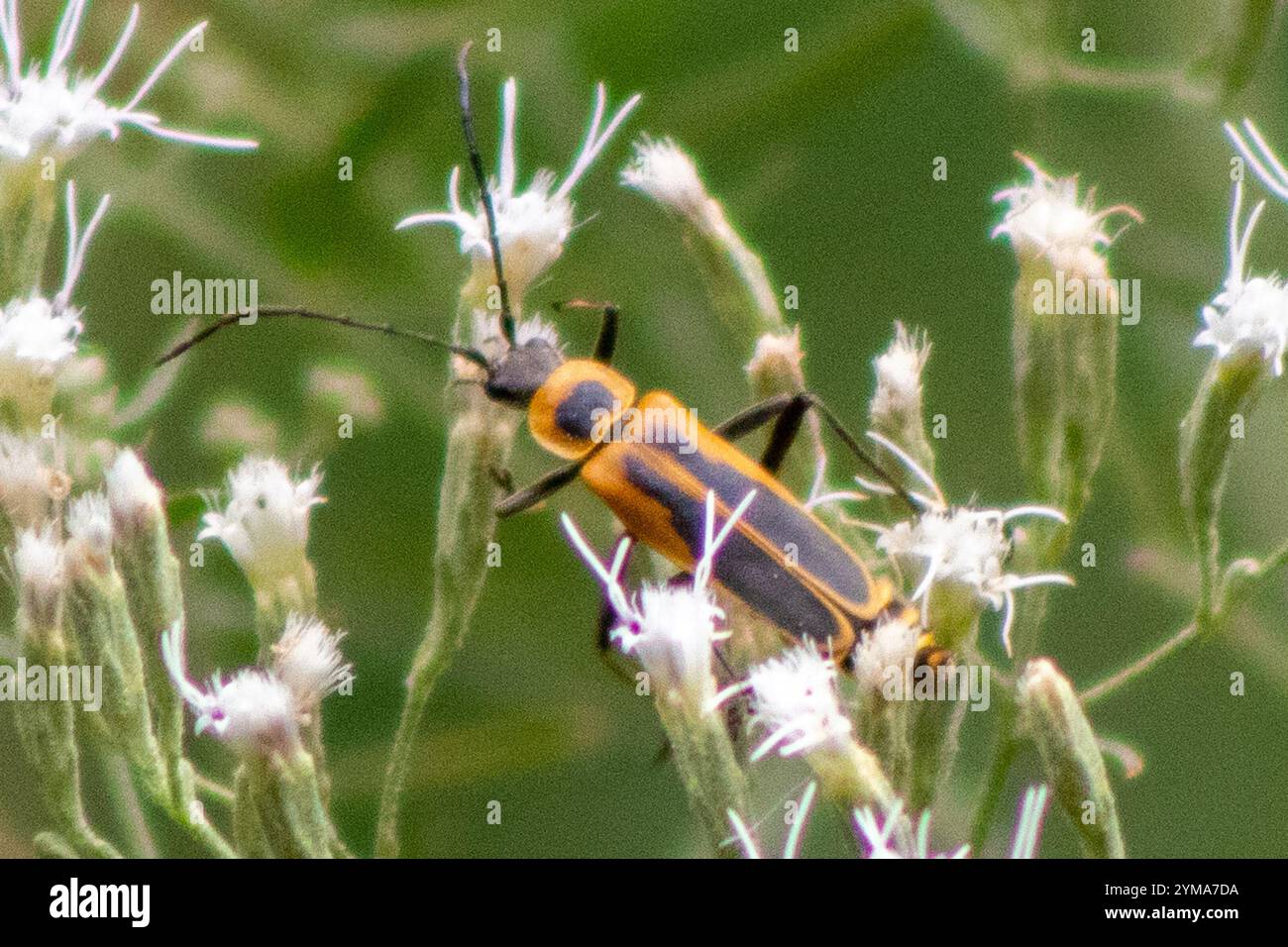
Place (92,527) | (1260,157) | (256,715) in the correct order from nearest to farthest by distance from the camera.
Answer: (256,715), (92,527), (1260,157)

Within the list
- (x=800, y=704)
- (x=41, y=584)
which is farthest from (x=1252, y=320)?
(x=41, y=584)

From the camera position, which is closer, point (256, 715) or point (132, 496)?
point (256, 715)

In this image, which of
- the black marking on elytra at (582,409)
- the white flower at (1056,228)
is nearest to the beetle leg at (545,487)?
the black marking on elytra at (582,409)

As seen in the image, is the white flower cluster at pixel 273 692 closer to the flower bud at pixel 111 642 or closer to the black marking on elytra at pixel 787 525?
the flower bud at pixel 111 642

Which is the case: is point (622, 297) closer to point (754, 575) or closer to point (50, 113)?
point (754, 575)

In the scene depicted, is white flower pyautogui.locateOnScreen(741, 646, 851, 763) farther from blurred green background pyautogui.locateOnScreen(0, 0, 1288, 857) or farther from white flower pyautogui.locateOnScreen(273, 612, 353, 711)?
blurred green background pyautogui.locateOnScreen(0, 0, 1288, 857)

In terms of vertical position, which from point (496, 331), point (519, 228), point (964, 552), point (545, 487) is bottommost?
point (964, 552)

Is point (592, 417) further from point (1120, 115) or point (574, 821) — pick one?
point (1120, 115)

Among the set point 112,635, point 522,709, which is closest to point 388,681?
point 522,709
